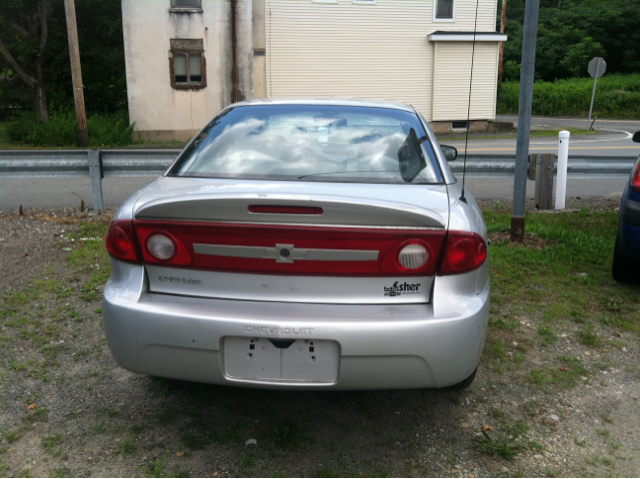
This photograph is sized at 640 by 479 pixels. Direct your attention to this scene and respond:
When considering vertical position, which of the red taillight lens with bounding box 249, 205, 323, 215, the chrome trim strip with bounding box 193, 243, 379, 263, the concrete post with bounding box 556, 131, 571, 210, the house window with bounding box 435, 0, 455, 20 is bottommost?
the concrete post with bounding box 556, 131, 571, 210

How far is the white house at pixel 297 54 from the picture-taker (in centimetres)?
2255

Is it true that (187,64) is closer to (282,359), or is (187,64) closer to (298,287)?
(298,287)

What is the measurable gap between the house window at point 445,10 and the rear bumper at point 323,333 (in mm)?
24172

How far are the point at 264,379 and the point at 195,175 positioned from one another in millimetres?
1156

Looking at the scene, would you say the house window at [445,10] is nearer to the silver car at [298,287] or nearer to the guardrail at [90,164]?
the guardrail at [90,164]

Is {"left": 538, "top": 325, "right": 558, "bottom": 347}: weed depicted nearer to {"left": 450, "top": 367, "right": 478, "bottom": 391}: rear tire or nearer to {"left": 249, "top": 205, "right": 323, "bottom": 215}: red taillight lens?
{"left": 450, "top": 367, "right": 478, "bottom": 391}: rear tire

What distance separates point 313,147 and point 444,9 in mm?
23665

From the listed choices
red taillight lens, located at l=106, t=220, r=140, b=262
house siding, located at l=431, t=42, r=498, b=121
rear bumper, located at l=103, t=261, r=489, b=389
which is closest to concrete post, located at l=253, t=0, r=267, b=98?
house siding, located at l=431, t=42, r=498, b=121

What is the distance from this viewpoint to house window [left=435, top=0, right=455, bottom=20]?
80.5 feet

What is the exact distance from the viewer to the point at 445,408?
3213mm

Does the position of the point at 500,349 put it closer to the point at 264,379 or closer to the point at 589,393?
the point at 589,393

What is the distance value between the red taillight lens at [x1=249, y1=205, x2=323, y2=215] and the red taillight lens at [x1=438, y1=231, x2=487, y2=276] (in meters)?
0.58

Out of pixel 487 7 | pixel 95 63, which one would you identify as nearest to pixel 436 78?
pixel 487 7

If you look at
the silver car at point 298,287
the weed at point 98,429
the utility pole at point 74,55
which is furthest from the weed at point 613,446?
the utility pole at point 74,55
